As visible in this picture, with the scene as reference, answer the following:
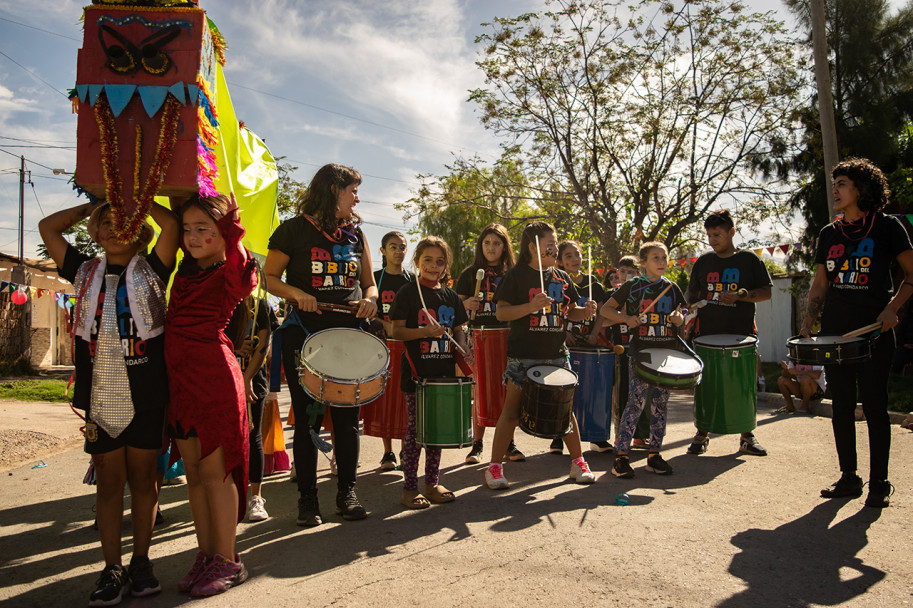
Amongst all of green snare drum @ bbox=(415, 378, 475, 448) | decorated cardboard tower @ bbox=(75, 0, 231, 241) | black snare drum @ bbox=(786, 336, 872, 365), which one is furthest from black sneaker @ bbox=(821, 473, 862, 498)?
decorated cardboard tower @ bbox=(75, 0, 231, 241)

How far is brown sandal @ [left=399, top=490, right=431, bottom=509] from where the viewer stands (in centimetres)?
476

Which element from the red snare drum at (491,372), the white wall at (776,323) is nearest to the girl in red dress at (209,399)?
the red snare drum at (491,372)

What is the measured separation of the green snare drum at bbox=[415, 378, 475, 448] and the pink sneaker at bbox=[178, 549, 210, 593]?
1807 mm

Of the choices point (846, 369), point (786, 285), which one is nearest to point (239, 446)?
point (846, 369)

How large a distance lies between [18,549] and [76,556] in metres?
0.40

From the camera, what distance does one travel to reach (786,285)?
71.4ft

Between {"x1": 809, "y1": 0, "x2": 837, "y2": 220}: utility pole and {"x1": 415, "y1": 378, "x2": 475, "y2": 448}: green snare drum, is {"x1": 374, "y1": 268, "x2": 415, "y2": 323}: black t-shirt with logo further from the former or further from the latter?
{"x1": 809, "y1": 0, "x2": 837, "y2": 220}: utility pole

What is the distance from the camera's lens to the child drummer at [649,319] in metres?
5.82

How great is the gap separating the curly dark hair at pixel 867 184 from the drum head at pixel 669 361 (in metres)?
1.56

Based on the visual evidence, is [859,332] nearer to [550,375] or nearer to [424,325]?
[550,375]

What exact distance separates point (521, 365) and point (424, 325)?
786mm

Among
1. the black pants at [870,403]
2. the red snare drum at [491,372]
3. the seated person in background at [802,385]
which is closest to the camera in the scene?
the black pants at [870,403]

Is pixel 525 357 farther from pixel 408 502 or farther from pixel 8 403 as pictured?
pixel 8 403

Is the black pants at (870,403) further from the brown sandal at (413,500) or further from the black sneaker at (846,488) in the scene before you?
the brown sandal at (413,500)
